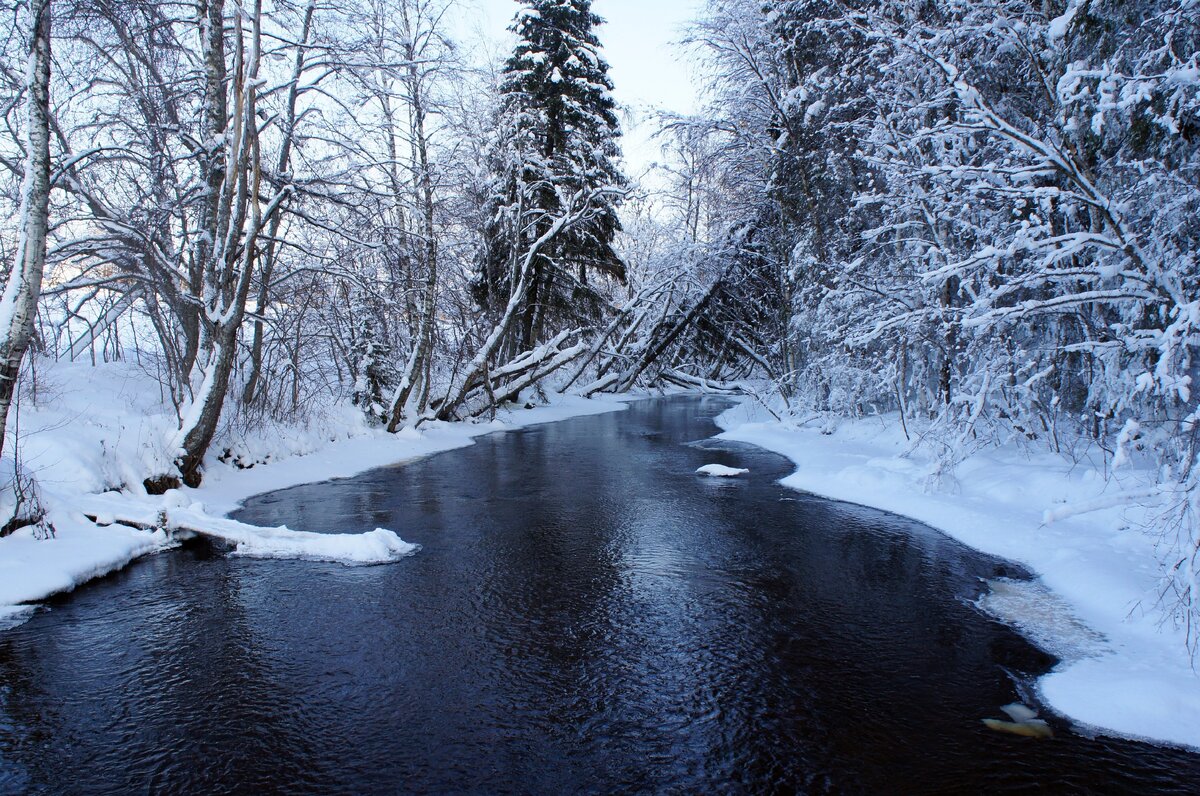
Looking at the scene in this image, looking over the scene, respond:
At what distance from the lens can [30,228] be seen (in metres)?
6.94

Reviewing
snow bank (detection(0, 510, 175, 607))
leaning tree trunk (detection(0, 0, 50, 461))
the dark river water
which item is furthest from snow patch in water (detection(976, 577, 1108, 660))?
leaning tree trunk (detection(0, 0, 50, 461))

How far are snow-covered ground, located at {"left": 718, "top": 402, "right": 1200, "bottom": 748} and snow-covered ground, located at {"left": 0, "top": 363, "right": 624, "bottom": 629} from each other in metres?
6.50

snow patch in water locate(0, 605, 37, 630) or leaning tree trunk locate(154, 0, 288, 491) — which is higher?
leaning tree trunk locate(154, 0, 288, 491)

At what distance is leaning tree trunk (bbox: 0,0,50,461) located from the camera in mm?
6797

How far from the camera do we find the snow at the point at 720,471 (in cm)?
1331

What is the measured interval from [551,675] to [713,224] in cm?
2103

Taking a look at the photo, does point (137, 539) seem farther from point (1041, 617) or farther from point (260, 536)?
point (1041, 617)

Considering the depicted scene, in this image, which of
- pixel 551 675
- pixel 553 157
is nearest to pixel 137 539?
pixel 551 675

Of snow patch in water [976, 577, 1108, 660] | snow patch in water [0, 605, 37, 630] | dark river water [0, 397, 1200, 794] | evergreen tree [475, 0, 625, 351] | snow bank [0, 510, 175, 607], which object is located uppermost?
evergreen tree [475, 0, 625, 351]

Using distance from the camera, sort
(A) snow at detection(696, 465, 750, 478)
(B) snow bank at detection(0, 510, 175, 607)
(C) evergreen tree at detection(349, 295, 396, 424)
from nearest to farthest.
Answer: (B) snow bank at detection(0, 510, 175, 607), (A) snow at detection(696, 465, 750, 478), (C) evergreen tree at detection(349, 295, 396, 424)

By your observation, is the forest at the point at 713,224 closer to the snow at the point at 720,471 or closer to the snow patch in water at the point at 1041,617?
the snow patch in water at the point at 1041,617

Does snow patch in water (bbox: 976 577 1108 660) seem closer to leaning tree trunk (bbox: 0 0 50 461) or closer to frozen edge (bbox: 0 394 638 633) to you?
frozen edge (bbox: 0 394 638 633)

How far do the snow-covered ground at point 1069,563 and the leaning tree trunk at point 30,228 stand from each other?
9.40 metres

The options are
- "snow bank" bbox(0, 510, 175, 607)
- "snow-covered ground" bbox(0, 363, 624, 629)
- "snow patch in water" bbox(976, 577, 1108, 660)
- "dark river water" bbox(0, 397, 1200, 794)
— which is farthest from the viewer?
"snow-covered ground" bbox(0, 363, 624, 629)
